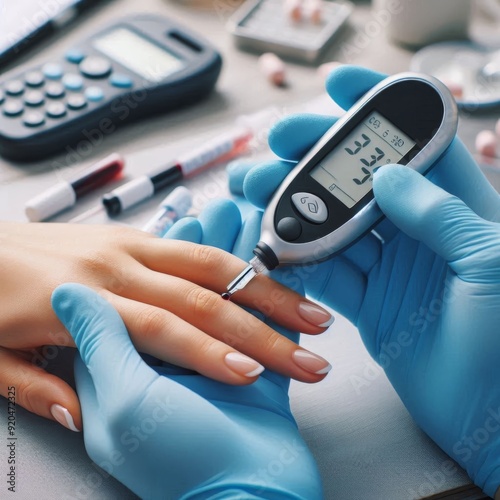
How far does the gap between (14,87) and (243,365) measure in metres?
0.57

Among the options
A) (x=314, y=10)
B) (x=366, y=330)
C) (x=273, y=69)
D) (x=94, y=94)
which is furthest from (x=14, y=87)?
(x=366, y=330)

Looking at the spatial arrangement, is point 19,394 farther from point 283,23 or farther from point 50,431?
point 283,23

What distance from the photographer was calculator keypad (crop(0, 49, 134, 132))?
0.98 m

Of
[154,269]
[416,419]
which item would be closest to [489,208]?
[416,419]

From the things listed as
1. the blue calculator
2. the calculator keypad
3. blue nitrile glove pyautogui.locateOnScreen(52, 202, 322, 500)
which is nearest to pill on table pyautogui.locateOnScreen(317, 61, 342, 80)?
the blue calculator

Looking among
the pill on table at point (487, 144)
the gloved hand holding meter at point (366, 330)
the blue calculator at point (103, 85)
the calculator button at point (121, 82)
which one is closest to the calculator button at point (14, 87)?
the blue calculator at point (103, 85)

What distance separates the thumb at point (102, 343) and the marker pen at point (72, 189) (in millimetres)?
259

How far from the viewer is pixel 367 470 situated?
655 mm

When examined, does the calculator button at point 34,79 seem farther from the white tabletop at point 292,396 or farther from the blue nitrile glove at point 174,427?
the blue nitrile glove at point 174,427

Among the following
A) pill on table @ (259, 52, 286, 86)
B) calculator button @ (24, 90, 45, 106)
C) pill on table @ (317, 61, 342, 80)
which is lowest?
calculator button @ (24, 90, 45, 106)

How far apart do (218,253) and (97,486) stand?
9.2 inches

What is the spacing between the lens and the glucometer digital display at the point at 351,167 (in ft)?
2.23

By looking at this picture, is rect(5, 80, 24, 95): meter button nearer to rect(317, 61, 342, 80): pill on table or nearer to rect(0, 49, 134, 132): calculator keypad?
rect(0, 49, 134, 132): calculator keypad

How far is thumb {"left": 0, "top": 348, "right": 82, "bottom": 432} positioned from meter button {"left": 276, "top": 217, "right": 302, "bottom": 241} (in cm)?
23
